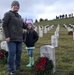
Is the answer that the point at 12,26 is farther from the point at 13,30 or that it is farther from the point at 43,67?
the point at 43,67

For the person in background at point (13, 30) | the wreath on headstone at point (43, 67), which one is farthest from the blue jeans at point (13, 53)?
the wreath on headstone at point (43, 67)

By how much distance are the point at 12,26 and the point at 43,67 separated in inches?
55.8

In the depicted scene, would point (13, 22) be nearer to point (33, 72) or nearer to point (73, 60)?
point (33, 72)

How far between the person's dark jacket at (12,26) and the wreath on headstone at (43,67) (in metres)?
0.87

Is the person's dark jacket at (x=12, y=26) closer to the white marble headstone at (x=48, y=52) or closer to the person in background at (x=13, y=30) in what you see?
the person in background at (x=13, y=30)

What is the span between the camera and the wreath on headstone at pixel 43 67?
28.8 ft

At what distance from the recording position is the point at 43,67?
8.77m

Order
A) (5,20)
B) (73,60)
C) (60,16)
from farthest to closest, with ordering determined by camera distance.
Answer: (60,16) → (73,60) → (5,20)

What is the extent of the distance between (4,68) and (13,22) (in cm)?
182

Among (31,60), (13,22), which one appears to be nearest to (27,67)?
(31,60)

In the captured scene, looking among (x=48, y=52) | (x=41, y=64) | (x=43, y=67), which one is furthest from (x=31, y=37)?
(x=43, y=67)

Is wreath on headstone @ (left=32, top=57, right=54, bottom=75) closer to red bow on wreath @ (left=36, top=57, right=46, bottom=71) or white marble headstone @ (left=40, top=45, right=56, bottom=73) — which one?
red bow on wreath @ (left=36, top=57, right=46, bottom=71)

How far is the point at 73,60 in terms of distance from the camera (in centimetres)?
1136

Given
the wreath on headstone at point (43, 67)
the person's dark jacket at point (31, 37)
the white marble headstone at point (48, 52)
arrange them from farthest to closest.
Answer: the person's dark jacket at point (31, 37) → the white marble headstone at point (48, 52) → the wreath on headstone at point (43, 67)
